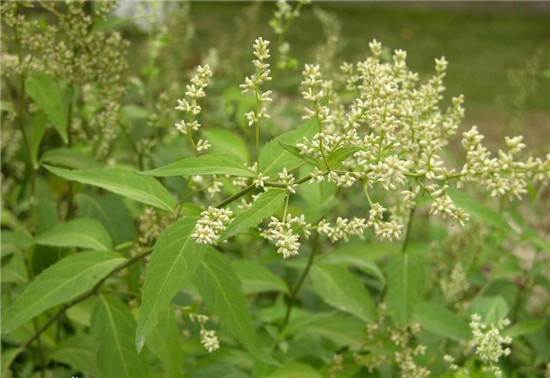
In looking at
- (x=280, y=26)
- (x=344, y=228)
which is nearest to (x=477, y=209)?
(x=344, y=228)

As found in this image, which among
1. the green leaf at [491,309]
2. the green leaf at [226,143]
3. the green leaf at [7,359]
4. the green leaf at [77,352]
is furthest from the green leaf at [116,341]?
the green leaf at [491,309]

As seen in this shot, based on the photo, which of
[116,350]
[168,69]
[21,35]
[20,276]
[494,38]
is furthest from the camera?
[494,38]

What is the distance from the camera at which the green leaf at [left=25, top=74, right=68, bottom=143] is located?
2359 mm

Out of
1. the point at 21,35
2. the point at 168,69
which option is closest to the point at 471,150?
the point at 21,35

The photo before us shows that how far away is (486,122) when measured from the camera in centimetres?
764

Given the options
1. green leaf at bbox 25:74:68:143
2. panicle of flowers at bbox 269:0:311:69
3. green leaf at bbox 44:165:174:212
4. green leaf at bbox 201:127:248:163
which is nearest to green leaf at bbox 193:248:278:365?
green leaf at bbox 44:165:174:212

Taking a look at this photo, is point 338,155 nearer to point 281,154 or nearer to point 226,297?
point 281,154

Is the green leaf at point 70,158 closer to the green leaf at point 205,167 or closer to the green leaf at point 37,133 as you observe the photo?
the green leaf at point 37,133

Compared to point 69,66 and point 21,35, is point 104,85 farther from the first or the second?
point 21,35

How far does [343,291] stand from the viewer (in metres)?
2.43

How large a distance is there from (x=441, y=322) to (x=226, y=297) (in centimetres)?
97

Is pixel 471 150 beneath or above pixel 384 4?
beneath

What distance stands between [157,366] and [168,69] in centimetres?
264

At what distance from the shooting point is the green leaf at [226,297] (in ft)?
6.23
